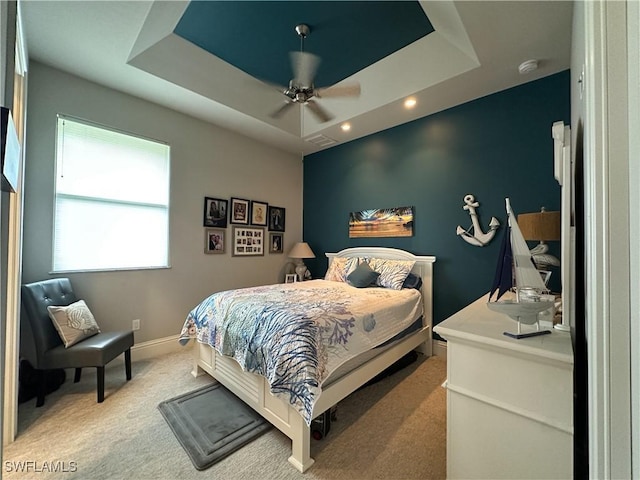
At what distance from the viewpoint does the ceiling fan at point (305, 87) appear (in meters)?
2.39

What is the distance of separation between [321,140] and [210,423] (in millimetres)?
3779

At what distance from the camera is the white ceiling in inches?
78.9

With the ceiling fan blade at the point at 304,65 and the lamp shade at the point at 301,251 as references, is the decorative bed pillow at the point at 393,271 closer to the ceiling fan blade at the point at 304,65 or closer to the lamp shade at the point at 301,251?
→ the lamp shade at the point at 301,251

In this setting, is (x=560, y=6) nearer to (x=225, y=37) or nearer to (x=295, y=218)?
(x=225, y=37)

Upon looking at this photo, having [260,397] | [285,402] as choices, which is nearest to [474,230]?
[285,402]

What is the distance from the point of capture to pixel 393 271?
10.7 feet

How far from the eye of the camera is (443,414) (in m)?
2.08

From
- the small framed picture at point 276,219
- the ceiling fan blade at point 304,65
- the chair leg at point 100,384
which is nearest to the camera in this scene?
the chair leg at point 100,384

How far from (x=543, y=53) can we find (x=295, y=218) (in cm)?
369

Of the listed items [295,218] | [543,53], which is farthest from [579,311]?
[295,218]

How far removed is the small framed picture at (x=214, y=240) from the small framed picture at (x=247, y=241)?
19 centimetres

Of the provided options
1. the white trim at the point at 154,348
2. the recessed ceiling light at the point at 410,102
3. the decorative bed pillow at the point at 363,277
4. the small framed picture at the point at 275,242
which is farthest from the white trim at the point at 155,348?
the recessed ceiling light at the point at 410,102

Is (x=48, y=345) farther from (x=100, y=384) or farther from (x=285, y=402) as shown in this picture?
(x=285, y=402)

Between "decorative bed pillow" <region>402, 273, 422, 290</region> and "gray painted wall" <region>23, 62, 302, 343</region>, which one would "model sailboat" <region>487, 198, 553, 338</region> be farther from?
"gray painted wall" <region>23, 62, 302, 343</region>
